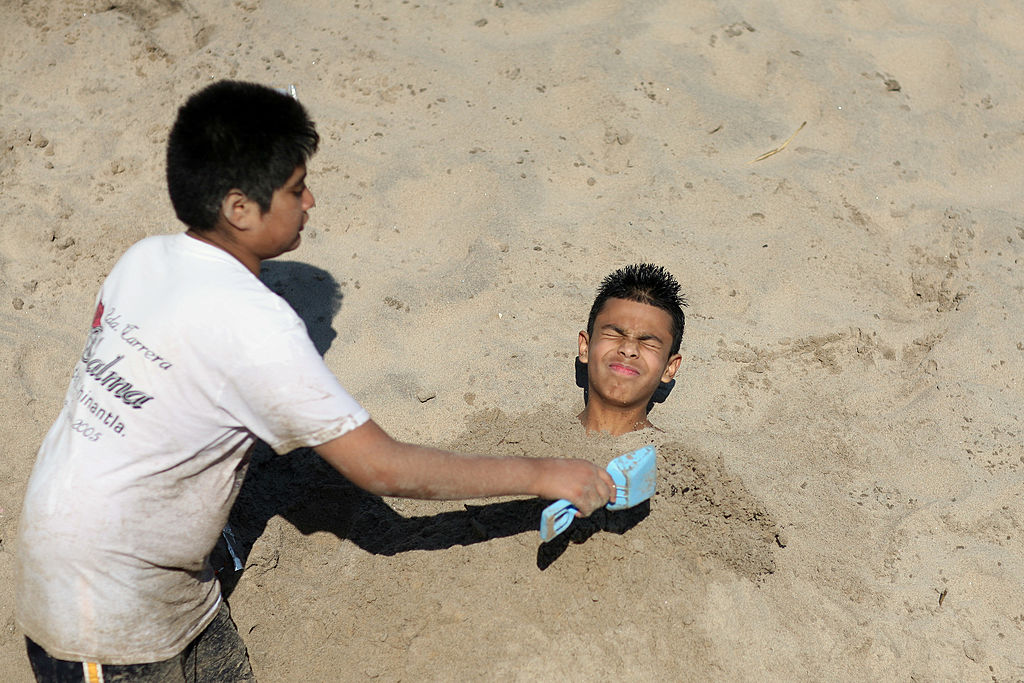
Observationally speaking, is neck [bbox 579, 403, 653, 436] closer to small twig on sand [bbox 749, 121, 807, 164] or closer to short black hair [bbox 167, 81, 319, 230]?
short black hair [bbox 167, 81, 319, 230]

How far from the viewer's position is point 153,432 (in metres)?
1.82

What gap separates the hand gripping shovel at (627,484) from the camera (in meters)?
2.13

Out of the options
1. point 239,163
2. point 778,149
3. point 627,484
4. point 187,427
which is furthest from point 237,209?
point 778,149

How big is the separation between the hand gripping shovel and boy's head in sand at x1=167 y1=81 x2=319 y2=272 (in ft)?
3.18

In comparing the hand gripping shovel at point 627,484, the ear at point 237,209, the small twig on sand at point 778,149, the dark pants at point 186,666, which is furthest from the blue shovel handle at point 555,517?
the small twig on sand at point 778,149

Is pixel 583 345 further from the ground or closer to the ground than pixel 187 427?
closer to the ground

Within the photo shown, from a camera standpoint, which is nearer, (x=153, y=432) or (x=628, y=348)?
(x=153, y=432)

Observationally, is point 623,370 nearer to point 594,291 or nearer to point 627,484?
point 594,291

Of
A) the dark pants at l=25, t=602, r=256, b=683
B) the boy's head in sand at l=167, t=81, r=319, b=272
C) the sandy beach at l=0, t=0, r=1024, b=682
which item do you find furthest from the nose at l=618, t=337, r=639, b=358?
the dark pants at l=25, t=602, r=256, b=683

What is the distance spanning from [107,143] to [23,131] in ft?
1.25

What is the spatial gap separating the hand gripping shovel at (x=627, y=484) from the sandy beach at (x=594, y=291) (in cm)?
29

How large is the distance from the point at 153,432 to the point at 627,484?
3.78 feet

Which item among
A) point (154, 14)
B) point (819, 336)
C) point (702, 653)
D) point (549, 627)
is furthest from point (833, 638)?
point (154, 14)

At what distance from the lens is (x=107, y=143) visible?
3.74 metres
